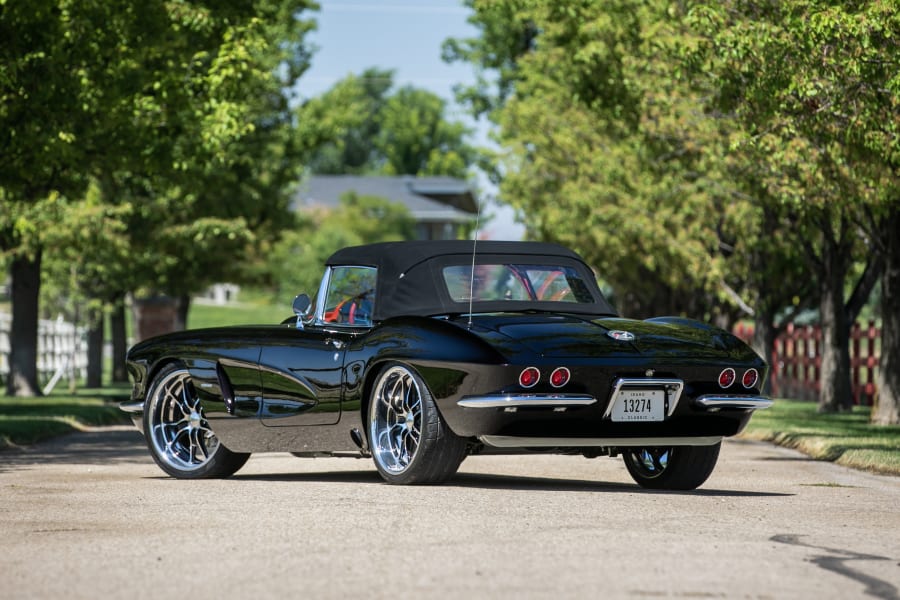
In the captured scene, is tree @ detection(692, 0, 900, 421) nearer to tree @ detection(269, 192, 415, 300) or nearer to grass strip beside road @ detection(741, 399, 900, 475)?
grass strip beside road @ detection(741, 399, 900, 475)

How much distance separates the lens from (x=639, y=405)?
9641 millimetres

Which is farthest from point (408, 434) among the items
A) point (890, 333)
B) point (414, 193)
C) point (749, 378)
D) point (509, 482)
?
point (414, 193)

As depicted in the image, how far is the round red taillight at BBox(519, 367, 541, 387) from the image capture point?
936cm

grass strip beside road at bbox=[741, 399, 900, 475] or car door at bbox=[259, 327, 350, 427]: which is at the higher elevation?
car door at bbox=[259, 327, 350, 427]

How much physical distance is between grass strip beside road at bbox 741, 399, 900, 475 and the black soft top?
3.57 meters

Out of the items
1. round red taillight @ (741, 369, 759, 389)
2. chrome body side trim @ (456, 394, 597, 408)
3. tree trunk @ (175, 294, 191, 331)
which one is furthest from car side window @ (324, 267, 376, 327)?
tree trunk @ (175, 294, 191, 331)

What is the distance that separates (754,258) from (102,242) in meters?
11.3

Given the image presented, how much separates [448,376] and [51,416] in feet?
39.6

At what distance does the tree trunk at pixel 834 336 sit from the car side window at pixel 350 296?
15395 millimetres

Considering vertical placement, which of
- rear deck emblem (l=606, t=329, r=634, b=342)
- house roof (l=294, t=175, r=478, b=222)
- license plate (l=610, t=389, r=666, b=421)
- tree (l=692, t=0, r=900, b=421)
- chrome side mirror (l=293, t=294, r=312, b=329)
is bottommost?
license plate (l=610, t=389, r=666, b=421)

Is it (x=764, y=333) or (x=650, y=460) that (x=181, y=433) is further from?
(x=764, y=333)

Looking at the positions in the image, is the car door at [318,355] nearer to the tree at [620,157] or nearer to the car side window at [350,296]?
the car side window at [350,296]

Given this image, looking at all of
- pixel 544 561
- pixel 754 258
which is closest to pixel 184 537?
pixel 544 561

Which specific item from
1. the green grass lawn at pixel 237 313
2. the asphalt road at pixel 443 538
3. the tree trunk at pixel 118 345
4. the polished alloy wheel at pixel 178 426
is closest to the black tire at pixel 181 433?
the polished alloy wheel at pixel 178 426
